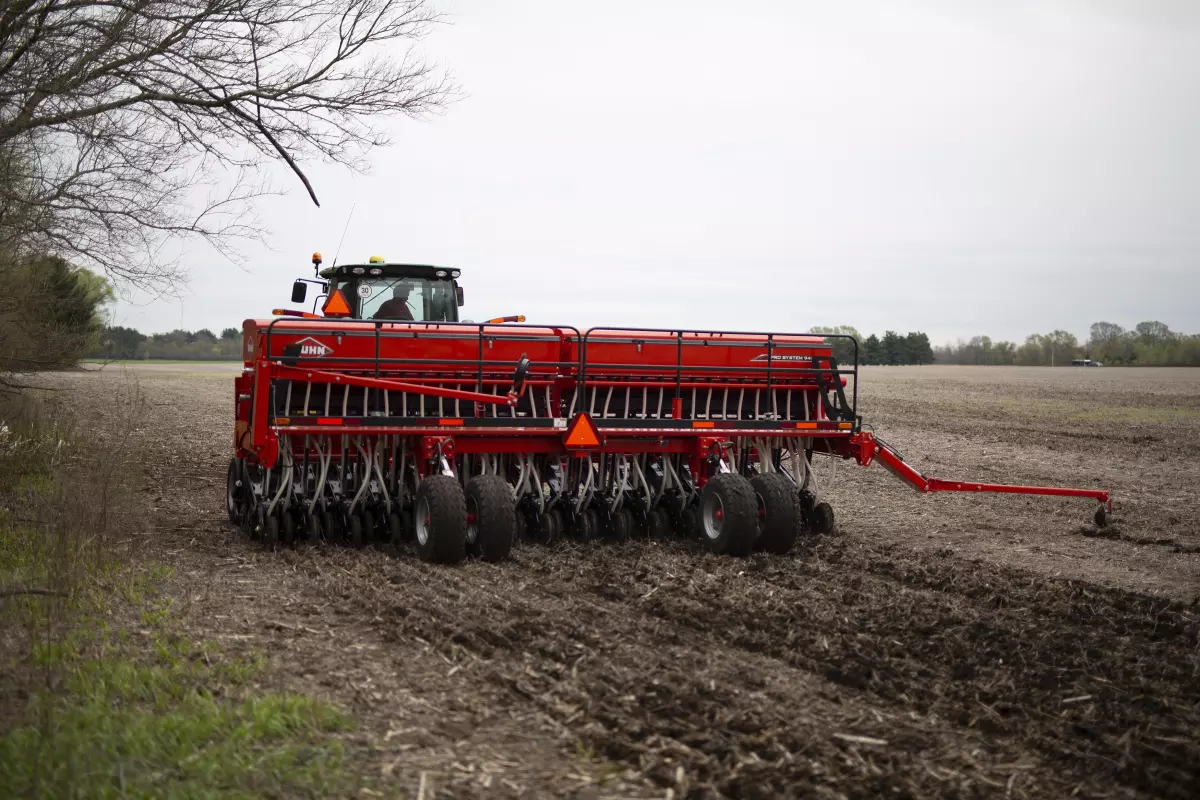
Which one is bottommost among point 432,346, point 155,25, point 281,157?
point 432,346

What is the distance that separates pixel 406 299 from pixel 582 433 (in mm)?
3391

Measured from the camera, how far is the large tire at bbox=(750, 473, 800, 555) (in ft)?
29.1

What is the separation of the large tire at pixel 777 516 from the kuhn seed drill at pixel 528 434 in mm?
11

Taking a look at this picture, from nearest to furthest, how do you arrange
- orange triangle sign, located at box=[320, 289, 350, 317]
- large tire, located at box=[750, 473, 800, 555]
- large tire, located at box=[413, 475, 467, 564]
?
large tire, located at box=[413, 475, 467, 564], large tire, located at box=[750, 473, 800, 555], orange triangle sign, located at box=[320, 289, 350, 317]

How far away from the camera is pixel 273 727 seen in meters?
4.57

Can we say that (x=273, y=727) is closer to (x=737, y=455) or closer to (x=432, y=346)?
(x=432, y=346)

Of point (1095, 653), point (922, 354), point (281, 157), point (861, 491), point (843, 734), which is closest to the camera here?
point (843, 734)

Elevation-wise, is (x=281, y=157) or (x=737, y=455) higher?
(x=281, y=157)

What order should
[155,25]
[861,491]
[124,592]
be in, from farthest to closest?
1. [861,491]
2. [155,25]
3. [124,592]

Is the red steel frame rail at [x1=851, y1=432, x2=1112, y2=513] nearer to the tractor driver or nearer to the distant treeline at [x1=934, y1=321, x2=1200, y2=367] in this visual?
the tractor driver

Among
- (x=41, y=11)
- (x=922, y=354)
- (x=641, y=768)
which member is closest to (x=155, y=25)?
(x=41, y=11)

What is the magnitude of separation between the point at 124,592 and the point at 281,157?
591cm

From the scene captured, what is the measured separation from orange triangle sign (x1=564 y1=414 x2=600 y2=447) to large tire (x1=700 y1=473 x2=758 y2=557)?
101 cm

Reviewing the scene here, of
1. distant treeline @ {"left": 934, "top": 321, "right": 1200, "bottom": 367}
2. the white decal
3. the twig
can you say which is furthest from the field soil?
distant treeline @ {"left": 934, "top": 321, "right": 1200, "bottom": 367}
